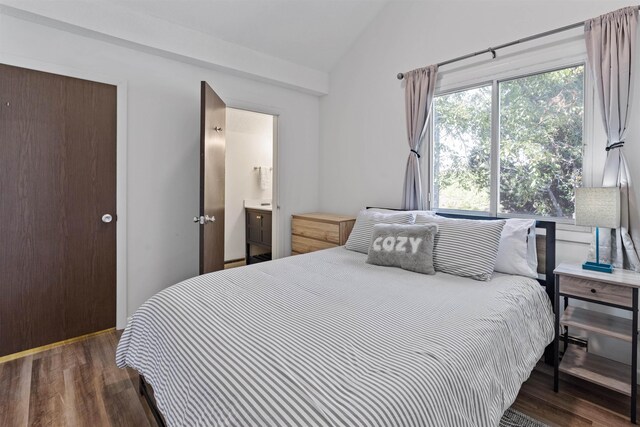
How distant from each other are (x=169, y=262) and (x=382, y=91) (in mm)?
2777

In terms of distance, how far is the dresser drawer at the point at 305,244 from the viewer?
3527mm

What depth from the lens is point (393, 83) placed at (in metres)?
3.30

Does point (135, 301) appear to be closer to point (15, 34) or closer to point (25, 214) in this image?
point (25, 214)

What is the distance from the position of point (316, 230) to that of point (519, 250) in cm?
201

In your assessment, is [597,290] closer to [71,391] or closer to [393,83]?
[393,83]

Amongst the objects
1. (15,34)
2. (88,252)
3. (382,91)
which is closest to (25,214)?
(88,252)

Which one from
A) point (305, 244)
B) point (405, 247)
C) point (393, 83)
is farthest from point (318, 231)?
point (393, 83)

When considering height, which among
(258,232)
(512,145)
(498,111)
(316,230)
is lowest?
(258,232)

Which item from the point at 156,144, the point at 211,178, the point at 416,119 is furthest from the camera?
the point at 416,119

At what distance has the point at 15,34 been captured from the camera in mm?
2230

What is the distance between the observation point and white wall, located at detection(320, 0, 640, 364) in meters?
2.26

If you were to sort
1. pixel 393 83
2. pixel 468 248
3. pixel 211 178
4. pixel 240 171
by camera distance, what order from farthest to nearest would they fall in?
pixel 240 171 → pixel 393 83 → pixel 211 178 → pixel 468 248

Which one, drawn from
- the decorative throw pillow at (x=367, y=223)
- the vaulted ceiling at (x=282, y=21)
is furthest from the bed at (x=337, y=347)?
the vaulted ceiling at (x=282, y=21)

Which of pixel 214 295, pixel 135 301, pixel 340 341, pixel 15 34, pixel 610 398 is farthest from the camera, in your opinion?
pixel 135 301
